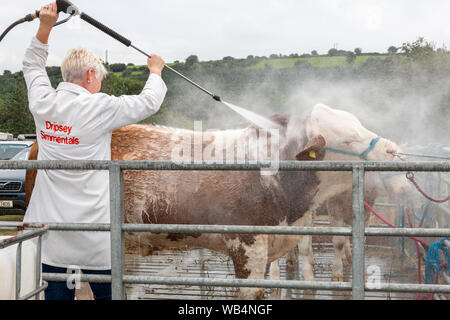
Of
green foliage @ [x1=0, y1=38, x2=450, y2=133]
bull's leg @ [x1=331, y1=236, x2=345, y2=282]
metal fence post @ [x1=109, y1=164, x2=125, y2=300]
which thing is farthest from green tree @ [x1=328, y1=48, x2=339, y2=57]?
metal fence post @ [x1=109, y1=164, x2=125, y2=300]

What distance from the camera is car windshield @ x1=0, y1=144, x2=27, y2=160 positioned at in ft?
A: 40.8

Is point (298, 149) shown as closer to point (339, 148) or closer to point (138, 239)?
point (339, 148)

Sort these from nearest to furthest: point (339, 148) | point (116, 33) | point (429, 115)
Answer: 1. point (116, 33)
2. point (339, 148)
3. point (429, 115)

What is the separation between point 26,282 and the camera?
2371 mm

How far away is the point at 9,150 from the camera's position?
12.8 metres

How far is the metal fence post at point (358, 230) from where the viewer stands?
2.57m

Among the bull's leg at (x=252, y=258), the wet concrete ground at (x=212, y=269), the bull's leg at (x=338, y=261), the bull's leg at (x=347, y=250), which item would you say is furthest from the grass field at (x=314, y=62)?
the bull's leg at (x=252, y=258)

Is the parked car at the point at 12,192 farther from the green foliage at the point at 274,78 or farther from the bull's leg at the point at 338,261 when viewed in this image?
the green foliage at the point at 274,78

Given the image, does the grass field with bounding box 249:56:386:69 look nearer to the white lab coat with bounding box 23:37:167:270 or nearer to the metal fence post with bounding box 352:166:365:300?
the white lab coat with bounding box 23:37:167:270

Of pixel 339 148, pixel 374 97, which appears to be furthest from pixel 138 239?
pixel 374 97

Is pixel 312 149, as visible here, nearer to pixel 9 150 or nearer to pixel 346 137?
pixel 346 137

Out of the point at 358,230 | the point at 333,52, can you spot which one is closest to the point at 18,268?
the point at 358,230

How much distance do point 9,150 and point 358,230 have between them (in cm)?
1211
